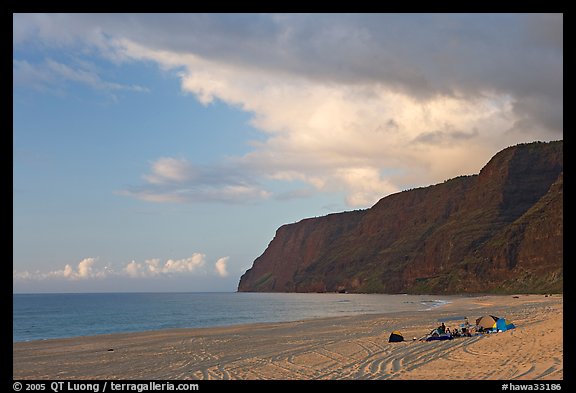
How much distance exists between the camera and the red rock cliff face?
10494 centimetres

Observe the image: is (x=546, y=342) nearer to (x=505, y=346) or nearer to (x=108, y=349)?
(x=505, y=346)

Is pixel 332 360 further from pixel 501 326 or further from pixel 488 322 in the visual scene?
pixel 501 326

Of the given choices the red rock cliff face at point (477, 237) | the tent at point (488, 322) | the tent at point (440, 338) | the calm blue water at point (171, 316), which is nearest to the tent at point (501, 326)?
the tent at point (488, 322)

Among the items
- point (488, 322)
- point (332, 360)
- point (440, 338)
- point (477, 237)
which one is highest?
point (477, 237)

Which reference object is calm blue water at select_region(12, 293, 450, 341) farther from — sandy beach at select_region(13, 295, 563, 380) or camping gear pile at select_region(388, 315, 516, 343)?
camping gear pile at select_region(388, 315, 516, 343)

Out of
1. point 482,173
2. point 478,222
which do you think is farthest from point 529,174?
point 478,222

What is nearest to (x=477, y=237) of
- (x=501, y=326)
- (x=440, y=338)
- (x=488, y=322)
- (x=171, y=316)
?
(x=171, y=316)

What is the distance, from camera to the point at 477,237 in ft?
439

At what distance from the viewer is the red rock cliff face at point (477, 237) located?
10494cm

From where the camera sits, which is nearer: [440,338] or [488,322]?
[440,338]

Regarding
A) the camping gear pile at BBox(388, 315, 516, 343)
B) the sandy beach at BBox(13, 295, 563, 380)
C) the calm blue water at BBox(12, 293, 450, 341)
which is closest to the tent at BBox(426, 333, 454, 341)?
the camping gear pile at BBox(388, 315, 516, 343)

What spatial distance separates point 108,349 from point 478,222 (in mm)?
129420

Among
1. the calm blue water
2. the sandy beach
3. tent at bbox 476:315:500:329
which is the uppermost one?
tent at bbox 476:315:500:329
